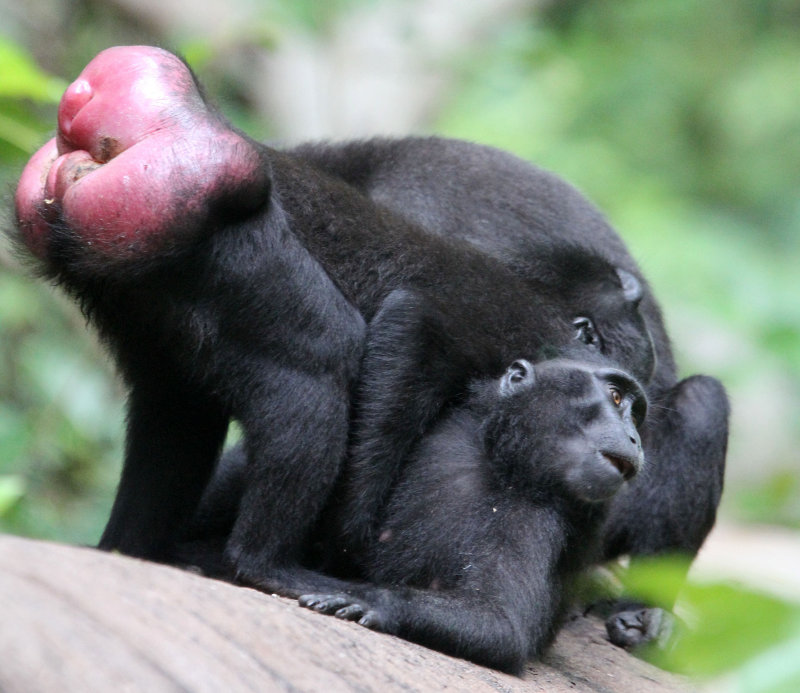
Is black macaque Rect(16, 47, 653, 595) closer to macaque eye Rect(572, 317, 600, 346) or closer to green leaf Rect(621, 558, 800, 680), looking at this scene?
macaque eye Rect(572, 317, 600, 346)

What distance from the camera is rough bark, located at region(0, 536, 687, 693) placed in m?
2.04

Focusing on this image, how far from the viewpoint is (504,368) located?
13.6ft

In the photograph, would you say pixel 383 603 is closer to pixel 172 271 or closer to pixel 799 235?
pixel 172 271

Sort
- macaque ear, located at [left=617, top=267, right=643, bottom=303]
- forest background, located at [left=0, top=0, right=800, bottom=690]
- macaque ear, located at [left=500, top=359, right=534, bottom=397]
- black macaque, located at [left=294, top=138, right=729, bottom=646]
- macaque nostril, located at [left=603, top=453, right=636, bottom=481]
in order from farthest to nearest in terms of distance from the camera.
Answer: forest background, located at [left=0, top=0, right=800, bottom=690] → macaque ear, located at [left=617, top=267, right=643, bottom=303] → black macaque, located at [left=294, top=138, right=729, bottom=646] → macaque ear, located at [left=500, top=359, right=534, bottom=397] → macaque nostril, located at [left=603, top=453, right=636, bottom=481]

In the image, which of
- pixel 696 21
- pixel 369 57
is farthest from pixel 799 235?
pixel 369 57

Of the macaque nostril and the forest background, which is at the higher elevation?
the forest background

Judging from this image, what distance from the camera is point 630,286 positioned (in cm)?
479

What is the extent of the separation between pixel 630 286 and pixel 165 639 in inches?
122

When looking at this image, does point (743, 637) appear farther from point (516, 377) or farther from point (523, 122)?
point (523, 122)

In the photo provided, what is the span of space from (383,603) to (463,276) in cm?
136

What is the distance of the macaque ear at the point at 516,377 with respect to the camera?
13.1 feet

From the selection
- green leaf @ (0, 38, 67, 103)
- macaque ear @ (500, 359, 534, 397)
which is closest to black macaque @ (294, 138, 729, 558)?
macaque ear @ (500, 359, 534, 397)

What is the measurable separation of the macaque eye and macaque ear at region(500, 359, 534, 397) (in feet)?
1.98

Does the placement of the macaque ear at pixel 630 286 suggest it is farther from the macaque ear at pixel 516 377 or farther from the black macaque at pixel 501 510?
the macaque ear at pixel 516 377
